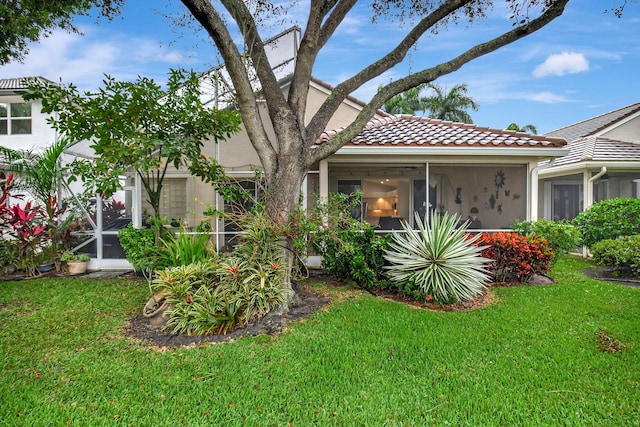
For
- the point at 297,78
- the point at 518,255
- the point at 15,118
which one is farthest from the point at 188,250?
the point at 15,118

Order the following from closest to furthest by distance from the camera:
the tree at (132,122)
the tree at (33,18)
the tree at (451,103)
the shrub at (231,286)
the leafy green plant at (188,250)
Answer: the shrub at (231,286) < the tree at (132,122) < the leafy green plant at (188,250) < the tree at (33,18) < the tree at (451,103)

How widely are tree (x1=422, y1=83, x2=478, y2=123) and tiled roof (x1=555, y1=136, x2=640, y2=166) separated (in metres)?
14.6

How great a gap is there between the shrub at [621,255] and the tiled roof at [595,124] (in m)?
7.16

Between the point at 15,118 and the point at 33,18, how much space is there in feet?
39.4

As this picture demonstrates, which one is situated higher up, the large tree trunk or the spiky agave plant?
the large tree trunk

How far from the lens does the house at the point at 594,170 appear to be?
1120 cm

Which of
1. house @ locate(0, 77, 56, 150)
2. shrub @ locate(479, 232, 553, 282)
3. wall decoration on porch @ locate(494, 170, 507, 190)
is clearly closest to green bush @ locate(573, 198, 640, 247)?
wall decoration on porch @ locate(494, 170, 507, 190)

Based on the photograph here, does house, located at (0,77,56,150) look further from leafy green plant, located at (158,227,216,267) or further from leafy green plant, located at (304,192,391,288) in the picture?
leafy green plant, located at (304,192,391,288)

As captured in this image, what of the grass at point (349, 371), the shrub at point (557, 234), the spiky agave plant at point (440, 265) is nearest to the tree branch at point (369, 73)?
the spiky agave plant at point (440, 265)

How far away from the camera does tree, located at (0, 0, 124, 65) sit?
6.96 meters

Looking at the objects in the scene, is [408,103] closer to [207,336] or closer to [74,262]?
[74,262]

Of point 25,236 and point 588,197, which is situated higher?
point 588,197

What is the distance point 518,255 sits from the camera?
24.9 feet

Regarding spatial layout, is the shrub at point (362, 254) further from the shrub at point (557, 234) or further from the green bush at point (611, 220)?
the green bush at point (611, 220)
